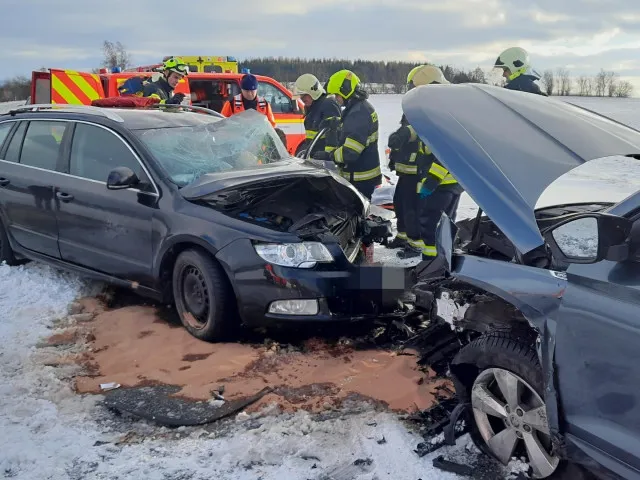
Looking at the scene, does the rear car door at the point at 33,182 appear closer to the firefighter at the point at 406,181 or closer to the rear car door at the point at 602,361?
the firefighter at the point at 406,181

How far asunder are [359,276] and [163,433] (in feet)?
5.36

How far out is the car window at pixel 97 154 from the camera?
15.5 ft

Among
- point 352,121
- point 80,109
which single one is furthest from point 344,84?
point 80,109

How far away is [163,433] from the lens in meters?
3.20

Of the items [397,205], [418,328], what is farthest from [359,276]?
[397,205]

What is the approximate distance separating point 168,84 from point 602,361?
7.77 metres

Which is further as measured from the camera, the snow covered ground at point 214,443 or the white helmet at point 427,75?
the white helmet at point 427,75

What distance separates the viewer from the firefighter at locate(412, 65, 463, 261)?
19.7ft

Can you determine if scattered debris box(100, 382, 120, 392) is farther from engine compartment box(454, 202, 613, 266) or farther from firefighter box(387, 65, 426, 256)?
firefighter box(387, 65, 426, 256)

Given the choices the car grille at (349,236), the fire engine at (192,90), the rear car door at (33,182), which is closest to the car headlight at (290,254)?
the car grille at (349,236)

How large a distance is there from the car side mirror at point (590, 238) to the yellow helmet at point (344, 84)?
436 cm

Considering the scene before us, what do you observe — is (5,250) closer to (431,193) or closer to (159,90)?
(159,90)

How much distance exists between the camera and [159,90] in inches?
335

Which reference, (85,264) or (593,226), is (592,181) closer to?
(593,226)
